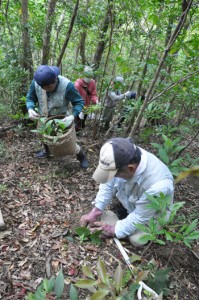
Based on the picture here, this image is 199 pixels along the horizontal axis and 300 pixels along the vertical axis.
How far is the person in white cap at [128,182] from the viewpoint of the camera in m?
2.04

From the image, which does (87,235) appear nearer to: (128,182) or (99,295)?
(128,182)

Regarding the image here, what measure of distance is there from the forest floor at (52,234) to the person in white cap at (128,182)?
235mm

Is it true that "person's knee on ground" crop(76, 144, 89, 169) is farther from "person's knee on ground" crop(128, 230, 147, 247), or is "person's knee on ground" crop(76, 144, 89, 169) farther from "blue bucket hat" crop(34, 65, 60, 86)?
"person's knee on ground" crop(128, 230, 147, 247)

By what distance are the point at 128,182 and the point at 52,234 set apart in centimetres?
101

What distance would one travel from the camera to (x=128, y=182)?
7.97 feet

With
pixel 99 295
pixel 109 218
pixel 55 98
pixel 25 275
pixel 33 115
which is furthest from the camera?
pixel 55 98

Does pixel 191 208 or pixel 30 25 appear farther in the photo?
pixel 30 25

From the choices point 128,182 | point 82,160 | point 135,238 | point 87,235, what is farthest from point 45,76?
point 135,238

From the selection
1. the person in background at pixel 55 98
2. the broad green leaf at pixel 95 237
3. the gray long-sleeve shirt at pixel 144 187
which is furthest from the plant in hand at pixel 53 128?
the broad green leaf at pixel 95 237

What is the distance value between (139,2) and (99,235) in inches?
127

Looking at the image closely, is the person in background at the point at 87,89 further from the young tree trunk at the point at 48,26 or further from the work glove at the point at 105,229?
the work glove at the point at 105,229

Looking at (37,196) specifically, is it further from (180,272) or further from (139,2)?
(139,2)

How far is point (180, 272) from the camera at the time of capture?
2533 millimetres

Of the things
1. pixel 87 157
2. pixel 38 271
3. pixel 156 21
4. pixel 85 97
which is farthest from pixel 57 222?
pixel 85 97
